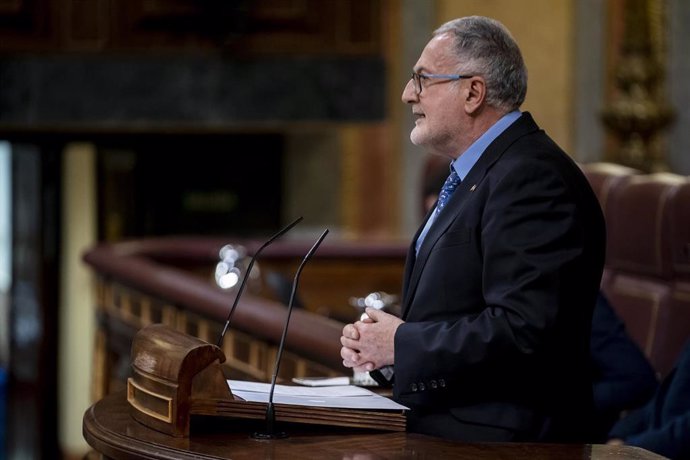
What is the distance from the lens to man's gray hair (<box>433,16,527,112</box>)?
2.14 metres

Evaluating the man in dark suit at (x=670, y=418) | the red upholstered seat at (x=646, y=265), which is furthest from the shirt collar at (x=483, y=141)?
the red upholstered seat at (x=646, y=265)

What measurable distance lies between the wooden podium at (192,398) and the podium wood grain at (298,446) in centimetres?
2

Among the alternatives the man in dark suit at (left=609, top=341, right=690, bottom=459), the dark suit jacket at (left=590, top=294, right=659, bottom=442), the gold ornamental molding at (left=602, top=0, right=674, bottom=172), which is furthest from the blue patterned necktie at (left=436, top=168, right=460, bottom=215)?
the gold ornamental molding at (left=602, top=0, right=674, bottom=172)

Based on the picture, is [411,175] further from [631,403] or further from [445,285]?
[445,285]

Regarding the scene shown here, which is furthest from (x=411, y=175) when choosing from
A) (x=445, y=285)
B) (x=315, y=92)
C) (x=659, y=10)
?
(x=445, y=285)

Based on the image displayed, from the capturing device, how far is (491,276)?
79.0 inches

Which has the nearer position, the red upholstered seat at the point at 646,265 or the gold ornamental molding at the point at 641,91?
the red upholstered seat at the point at 646,265

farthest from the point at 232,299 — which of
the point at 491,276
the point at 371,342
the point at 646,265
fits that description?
the point at 491,276

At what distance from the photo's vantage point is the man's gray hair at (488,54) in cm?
214

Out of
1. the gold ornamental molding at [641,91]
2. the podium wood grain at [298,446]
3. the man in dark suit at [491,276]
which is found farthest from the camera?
the gold ornamental molding at [641,91]

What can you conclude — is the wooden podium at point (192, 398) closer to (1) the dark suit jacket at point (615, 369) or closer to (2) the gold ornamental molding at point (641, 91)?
(1) the dark suit jacket at point (615, 369)

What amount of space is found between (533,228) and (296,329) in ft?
4.34

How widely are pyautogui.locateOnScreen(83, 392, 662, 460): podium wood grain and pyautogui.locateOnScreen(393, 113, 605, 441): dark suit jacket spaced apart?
0.30 feet

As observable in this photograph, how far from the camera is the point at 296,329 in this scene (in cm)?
322
